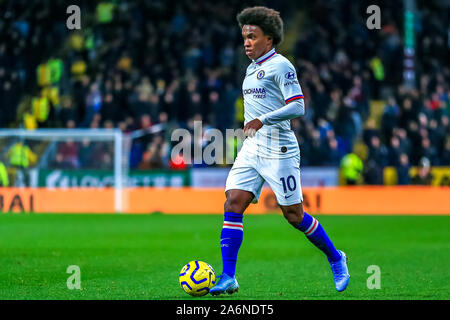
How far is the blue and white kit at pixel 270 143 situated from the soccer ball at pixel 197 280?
68 cm

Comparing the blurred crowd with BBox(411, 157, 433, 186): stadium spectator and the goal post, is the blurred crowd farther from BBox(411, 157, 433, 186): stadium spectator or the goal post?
BBox(411, 157, 433, 186): stadium spectator

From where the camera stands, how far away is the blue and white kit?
6973 mm

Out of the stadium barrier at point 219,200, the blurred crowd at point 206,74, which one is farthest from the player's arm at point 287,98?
the blurred crowd at point 206,74

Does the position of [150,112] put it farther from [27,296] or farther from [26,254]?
[27,296]

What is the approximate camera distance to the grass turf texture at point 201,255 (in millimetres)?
7184

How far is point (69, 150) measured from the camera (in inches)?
753

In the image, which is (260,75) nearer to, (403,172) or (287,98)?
(287,98)

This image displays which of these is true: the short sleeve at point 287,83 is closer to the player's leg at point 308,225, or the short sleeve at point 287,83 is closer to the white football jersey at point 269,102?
the white football jersey at point 269,102

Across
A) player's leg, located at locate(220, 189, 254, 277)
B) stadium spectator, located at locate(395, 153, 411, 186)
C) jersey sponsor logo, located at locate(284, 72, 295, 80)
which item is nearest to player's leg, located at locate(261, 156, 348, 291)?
player's leg, located at locate(220, 189, 254, 277)

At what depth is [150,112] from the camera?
2081 cm

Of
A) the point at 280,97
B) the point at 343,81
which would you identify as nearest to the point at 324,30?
the point at 343,81

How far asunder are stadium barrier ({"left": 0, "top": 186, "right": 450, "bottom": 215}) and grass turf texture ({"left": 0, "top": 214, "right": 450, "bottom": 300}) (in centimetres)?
151

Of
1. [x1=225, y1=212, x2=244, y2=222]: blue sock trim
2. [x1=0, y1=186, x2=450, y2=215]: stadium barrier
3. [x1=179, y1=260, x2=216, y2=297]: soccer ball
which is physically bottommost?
[x1=0, y1=186, x2=450, y2=215]: stadium barrier

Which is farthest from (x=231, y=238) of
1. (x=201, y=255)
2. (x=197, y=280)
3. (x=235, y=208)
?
(x=201, y=255)
